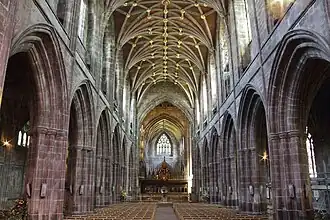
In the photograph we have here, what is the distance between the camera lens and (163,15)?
26.2 metres

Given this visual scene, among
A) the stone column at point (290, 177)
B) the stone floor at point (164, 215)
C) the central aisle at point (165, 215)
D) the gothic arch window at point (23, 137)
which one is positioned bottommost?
the central aisle at point (165, 215)

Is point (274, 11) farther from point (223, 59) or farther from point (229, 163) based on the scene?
point (229, 163)

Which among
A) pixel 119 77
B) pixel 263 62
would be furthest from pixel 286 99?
pixel 119 77

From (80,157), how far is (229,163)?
1105 centimetres

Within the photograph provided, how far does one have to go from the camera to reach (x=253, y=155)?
53.7 feet

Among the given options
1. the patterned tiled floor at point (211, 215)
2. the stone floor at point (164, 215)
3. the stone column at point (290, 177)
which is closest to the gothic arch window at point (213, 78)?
the stone floor at point (164, 215)

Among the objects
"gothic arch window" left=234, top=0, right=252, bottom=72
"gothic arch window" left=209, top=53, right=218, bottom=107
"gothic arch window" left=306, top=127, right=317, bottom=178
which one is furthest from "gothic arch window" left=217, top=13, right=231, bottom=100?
"gothic arch window" left=306, top=127, right=317, bottom=178

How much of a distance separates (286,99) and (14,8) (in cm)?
1013

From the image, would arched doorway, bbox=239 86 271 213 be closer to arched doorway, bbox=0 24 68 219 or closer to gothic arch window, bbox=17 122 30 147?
arched doorway, bbox=0 24 68 219

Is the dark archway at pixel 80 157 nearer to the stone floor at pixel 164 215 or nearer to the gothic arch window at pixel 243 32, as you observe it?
the stone floor at pixel 164 215

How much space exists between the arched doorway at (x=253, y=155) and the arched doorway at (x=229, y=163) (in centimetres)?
324

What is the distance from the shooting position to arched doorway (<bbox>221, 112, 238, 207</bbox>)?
66.9 feet

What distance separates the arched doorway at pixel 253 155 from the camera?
51.7 ft

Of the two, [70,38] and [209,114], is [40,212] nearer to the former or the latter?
[70,38]
